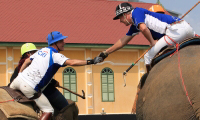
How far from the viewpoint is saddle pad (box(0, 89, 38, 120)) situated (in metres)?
5.62

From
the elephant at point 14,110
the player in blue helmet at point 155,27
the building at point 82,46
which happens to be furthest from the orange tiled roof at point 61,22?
the player in blue helmet at point 155,27

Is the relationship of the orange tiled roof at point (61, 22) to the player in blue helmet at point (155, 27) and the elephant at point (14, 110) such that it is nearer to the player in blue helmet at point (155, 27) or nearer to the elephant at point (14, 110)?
the elephant at point (14, 110)

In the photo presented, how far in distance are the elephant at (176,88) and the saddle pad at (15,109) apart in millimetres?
1764

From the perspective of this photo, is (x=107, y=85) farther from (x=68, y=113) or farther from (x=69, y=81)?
(x=68, y=113)

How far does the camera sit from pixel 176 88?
14.8 ft

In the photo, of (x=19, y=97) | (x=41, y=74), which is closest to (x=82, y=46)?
(x=41, y=74)

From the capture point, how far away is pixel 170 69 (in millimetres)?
4816

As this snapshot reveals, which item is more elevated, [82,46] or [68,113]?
[82,46]

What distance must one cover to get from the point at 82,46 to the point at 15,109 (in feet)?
61.3

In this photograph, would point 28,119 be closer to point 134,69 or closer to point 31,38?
point 31,38

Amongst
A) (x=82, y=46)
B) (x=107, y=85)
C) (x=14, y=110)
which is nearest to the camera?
(x=14, y=110)

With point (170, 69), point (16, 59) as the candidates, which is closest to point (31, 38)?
point (16, 59)

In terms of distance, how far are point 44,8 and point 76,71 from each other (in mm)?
4731

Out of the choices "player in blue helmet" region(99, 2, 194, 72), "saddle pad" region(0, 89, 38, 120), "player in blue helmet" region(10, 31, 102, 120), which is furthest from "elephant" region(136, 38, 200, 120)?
"saddle pad" region(0, 89, 38, 120)
